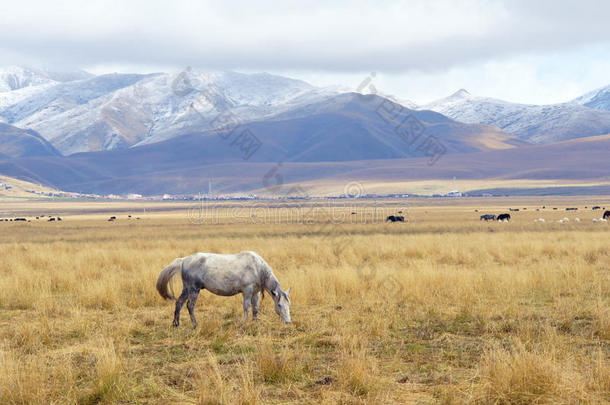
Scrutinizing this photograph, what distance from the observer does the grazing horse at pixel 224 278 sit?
1089 centimetres

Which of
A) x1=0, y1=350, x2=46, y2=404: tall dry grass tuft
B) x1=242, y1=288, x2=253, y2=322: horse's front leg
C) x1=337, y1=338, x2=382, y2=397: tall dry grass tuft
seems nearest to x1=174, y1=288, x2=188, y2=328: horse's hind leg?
x1=242, y1=288, x2=253, y2=322: horse's front leg

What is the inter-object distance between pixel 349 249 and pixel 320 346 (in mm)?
15109

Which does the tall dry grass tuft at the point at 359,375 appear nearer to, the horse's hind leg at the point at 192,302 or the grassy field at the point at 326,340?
the grassy field at the point at 326,340

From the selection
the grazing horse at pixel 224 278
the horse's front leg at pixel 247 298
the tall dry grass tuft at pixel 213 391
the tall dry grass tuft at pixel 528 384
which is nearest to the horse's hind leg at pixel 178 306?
the grazing horse at pixel 224 278

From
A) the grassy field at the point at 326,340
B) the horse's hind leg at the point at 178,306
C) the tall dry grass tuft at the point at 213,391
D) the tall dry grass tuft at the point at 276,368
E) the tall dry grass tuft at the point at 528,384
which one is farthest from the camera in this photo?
the horse's hind leg at the point at 178,306

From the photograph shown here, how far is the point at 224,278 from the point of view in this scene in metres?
10.9

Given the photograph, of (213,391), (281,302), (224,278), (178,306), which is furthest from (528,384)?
(178,306)

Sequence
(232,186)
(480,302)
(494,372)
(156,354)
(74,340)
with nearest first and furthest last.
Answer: (494,372) → (156,354) → (74,340) → (480,302) → (232,186)

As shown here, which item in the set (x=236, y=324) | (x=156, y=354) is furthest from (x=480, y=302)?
(x=156, y=354)

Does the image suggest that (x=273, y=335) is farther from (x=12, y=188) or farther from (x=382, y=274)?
(x=12, y=188)

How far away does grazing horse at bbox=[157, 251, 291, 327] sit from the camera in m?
10.9

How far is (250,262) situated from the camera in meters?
11.2

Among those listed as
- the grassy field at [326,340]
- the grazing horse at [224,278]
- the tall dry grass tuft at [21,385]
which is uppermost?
the grazing horse at [224,278]

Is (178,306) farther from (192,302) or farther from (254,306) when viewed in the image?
(254,306)
